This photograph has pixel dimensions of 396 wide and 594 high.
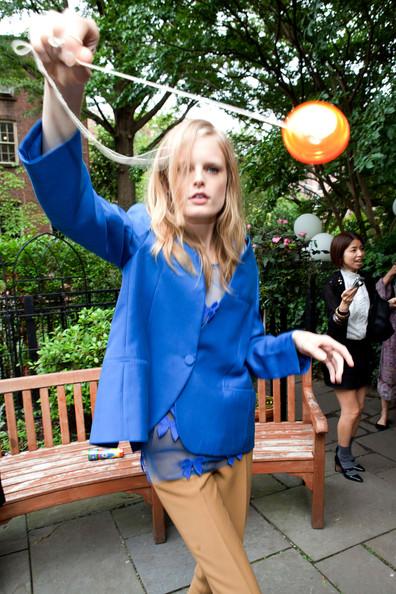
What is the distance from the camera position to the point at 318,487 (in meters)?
2.53

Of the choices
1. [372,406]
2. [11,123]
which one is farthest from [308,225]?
[11,123]

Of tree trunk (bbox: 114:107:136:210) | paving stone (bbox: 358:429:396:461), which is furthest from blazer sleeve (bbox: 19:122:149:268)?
tree trunk (bbox: 114:107:136:210)

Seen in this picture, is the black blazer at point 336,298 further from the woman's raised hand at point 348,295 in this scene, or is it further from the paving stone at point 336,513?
the paving stone at point 336,513

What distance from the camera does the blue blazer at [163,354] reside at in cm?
122

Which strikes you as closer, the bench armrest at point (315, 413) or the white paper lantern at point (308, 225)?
the bench armrest at point (315, 413)

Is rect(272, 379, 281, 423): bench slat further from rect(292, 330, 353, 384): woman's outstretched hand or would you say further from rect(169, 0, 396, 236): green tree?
rect(169, 0, 396, 236): green tree

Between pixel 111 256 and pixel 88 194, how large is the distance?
0.71ft

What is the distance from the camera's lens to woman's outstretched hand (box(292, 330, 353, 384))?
1263 mm

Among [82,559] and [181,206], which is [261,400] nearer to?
[82,559]

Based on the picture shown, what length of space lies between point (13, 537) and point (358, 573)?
1.95m

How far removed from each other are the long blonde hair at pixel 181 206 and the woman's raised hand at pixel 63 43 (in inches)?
14.5

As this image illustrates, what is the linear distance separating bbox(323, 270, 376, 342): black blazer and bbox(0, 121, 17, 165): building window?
1717cm

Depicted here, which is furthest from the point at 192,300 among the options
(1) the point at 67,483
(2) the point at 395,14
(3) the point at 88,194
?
(2) the point at 395,14

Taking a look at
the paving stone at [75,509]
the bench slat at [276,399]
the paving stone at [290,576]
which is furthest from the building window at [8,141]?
the paving stone at [290,576]
